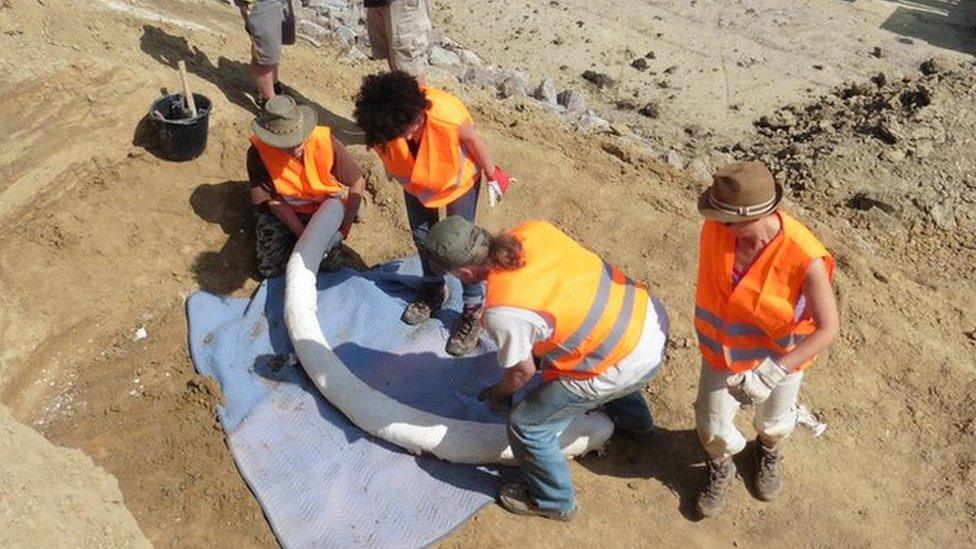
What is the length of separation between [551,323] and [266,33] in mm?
4252

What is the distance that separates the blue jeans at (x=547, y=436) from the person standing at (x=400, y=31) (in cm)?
353

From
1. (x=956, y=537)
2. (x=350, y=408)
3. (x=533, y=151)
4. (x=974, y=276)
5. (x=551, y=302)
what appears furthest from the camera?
(x=533, y=151)

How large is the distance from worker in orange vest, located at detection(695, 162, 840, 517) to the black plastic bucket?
3.97 metres

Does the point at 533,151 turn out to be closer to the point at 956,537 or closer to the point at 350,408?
the point at 350,408

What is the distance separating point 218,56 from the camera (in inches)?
309

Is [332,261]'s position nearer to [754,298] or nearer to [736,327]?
[736,327]

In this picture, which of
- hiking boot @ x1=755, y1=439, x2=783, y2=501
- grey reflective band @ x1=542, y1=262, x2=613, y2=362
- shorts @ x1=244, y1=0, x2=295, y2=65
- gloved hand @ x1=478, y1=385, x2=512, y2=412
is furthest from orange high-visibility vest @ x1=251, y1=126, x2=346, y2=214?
hiking boot @ x1=755, y1=439, x2=783, y2=501

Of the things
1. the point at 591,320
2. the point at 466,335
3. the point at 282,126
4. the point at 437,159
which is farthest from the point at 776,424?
the point at 282,126

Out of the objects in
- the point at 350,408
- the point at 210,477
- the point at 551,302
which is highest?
the point at 551,302

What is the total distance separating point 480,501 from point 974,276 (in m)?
4.34

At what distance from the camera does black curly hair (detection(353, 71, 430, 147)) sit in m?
4.30

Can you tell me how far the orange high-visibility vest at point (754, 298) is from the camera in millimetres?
3502

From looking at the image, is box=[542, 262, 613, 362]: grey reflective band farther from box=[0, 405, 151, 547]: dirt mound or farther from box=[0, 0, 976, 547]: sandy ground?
box=[0, 405, 151, 547]: dirt mound

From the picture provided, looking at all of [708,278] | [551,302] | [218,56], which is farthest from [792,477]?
[218,56]
